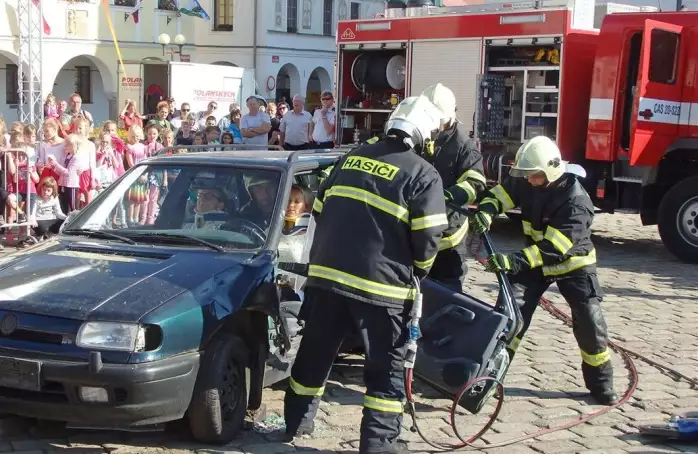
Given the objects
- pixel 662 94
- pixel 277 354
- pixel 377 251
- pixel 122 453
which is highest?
pixel 662 94

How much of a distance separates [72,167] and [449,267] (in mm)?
6249

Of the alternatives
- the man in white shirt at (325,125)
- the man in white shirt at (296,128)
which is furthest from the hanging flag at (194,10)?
the man in white shirt at (296,128)

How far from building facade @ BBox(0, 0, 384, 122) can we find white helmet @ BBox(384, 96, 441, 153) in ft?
94.2

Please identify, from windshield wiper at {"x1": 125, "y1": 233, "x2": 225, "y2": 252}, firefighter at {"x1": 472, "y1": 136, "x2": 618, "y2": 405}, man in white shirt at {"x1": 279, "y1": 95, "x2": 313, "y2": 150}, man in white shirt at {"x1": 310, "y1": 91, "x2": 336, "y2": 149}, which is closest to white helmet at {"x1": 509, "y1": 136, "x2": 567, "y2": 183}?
firefighter at {"x1": 472, "y1": 136, "x2": 618, "y2": 405}

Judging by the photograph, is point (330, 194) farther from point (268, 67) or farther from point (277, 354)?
point (268, 67)

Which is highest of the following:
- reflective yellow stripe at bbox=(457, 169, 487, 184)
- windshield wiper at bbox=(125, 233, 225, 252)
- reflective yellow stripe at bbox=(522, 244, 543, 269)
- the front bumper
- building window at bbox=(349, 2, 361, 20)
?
building window at bbox=(349, 2, 361, 20)

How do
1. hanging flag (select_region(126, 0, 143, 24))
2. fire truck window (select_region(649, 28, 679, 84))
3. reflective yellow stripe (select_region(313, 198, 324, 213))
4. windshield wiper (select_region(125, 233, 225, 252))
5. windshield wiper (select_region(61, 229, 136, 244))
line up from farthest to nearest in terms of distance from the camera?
hanging flag (select_region(126, 0, 143, 24))
fire truck window (select_region(649, 28, 679, 84))
windshield wiper (select_region(61, 229, 136, 244))
windshield wiper (select_region(125, 233, 225, 252))
reflective yellow stripe (select_region(313, 198, 324, 213))

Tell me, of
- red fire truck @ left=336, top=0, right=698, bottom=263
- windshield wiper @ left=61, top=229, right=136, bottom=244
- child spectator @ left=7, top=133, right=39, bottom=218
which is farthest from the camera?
red fire truck @ left=336, top=0, right=698, bottom=263

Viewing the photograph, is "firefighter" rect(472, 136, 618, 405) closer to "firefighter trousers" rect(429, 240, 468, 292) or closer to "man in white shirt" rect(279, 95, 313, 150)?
"firefighter trousers" rect(429, 240, 468, 292)

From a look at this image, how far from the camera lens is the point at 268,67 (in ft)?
139

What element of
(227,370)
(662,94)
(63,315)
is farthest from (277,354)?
(662,94)

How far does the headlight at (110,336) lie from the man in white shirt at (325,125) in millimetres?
10547

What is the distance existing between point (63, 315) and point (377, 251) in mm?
Result: 1511

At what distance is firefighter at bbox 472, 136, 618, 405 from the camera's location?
5707 millimetres
